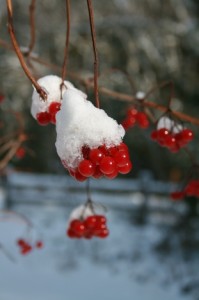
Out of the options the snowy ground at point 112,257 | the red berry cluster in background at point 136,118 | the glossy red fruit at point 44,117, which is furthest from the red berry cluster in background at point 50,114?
the snowy ground at point 112,257

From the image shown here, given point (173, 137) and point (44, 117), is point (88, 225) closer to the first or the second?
point (173, 137)

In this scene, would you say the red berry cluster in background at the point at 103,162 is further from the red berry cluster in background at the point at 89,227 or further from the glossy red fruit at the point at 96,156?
the red berry cluster in background at the point at 89,227

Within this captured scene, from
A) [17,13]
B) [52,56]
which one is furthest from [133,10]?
[17,13]

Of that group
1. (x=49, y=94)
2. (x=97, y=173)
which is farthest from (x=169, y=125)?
(x=97, y=173)

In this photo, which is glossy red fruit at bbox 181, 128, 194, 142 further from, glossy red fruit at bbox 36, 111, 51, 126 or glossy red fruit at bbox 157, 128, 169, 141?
glossy red fruit at bbox 36, 111, 51, 126

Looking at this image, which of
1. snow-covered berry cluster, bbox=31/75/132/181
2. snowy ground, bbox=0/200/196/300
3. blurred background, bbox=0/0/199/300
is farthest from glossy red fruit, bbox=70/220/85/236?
snowy ground, bbox=0/200/196/300

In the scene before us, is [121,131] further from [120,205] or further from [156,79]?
[120,205]

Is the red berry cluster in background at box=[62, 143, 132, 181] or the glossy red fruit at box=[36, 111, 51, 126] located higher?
the glossy red fruit at box=[36, 111, 51, 126]
